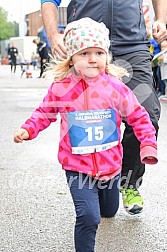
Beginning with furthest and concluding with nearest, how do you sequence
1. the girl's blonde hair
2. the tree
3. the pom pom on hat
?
1. the tree
2. the girl's blonde hair
3. the pom pom on hat

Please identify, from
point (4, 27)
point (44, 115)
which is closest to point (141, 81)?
point (44, 115)

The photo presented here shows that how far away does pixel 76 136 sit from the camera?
280cm

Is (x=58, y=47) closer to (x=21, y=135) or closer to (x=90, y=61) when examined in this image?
(x=90, y=61)

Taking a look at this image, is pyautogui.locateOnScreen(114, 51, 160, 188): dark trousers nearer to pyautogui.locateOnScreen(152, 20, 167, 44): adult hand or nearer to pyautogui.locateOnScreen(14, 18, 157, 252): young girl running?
pyautogui.locateOnScreen(152, 20, 167, 44): adult hand

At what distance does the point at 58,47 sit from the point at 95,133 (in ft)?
1.82

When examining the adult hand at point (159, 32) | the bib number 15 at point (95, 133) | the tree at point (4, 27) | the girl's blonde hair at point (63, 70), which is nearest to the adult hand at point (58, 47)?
the girl's blonde hair at point (63, 70)

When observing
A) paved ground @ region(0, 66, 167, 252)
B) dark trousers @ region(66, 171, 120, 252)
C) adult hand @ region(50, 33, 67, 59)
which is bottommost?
paved ground @ region(0, 66, 167, 252)

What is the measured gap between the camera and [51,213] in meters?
3.65

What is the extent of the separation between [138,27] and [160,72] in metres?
8.73

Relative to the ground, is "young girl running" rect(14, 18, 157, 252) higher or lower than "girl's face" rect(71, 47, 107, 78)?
lower

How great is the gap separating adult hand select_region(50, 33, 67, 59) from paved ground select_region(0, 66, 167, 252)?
1.62ft

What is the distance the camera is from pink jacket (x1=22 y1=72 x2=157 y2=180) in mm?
2789

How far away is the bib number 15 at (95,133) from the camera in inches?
110

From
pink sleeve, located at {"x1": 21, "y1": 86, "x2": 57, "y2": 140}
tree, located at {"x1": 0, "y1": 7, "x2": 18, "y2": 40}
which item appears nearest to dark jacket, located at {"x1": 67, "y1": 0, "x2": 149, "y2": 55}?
pink sleeve, located at {"x1": 21, "y1": 86, "x2": 57, "y2": 140}
